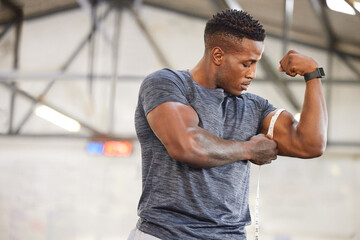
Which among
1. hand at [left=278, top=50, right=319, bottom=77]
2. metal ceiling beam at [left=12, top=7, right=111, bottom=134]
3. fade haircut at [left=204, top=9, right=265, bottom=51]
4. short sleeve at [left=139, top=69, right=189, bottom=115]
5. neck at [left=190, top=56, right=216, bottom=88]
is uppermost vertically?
metal ceiling beam at [left=12, top=7, right=111, bottom=134]

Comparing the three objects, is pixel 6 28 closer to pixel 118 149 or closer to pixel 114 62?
pixel 114 62

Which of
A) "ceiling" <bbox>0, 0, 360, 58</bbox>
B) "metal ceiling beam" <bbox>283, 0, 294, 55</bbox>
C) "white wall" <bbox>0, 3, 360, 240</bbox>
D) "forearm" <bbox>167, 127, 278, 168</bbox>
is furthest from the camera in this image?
"white wall" <bbox>0, 3, 360, 240</bbox>

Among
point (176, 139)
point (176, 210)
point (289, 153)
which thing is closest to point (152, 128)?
point (176, 139)

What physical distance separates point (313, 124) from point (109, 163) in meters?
4.68

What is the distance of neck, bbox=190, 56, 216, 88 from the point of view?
176 cm

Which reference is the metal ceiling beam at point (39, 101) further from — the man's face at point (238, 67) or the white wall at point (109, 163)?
the man's face at point (238, 67)

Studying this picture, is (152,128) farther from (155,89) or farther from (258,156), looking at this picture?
(258,156)

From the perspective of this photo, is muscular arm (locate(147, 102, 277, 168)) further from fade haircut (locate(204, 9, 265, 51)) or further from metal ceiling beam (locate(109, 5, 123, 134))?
metal ceiling beam (locate(109, 5, 123, 134))

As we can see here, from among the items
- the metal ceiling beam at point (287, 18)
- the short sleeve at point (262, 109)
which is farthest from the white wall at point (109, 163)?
the short sleeve at point (262, 109)

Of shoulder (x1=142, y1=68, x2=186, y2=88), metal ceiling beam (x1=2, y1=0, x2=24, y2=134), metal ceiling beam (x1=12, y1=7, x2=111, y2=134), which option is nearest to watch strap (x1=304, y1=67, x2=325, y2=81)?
shoulder (x1=142, y1=68, x2=186, y2=88)

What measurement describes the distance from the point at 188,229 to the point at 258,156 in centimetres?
31

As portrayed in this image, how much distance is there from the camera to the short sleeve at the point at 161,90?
163cm

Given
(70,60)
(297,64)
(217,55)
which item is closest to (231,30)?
(217,55)

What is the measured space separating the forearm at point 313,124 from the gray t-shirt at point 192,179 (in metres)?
0.16
